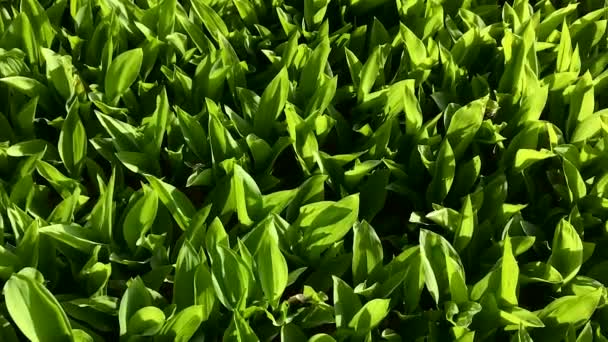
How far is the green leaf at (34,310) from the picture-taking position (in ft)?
4.46

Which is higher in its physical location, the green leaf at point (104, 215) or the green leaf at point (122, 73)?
the green leaf at point (122, 73)

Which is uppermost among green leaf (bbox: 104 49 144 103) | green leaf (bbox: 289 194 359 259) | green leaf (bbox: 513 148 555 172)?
green leaf (bbox: 104 49 144 103)

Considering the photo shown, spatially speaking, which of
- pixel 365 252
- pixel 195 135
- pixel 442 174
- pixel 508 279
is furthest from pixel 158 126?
pixel 508 279

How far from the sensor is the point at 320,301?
1547 millimetres

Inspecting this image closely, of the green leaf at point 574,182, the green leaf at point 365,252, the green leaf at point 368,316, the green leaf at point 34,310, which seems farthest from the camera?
the green leaf at point 574,182

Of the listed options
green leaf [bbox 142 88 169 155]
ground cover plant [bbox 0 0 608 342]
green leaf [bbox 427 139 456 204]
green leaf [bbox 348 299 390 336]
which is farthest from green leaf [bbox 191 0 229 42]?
green leaf [bbox 348 299 390 336]


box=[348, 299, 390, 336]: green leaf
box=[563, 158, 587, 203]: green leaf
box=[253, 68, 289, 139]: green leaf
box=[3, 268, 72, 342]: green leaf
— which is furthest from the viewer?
box=[253, 68, 289, 139]: green leaf

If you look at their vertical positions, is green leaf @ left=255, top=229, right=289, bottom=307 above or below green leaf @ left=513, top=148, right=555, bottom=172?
below

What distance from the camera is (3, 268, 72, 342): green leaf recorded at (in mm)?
1359

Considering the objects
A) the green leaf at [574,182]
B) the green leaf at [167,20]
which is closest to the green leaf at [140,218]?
the green leaf at [167,20]

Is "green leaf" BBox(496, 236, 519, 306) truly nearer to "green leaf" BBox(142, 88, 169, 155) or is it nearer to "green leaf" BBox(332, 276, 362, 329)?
"green leaf" BBox(332, 276, 362, 329)

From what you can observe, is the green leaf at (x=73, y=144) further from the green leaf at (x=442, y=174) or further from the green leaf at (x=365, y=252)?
the green leaf at (x=442, y=174)

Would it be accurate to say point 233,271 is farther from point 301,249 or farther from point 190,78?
point 190,78

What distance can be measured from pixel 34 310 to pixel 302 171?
75cm
